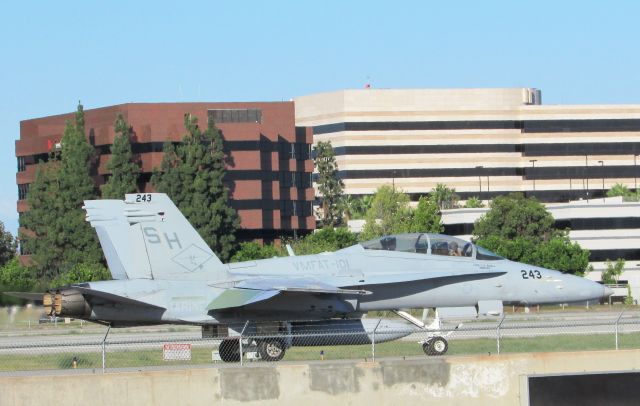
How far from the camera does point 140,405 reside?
25906 millimetres

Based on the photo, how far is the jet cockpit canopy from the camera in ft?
112

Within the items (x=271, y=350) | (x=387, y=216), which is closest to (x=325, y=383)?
(x=271, y=350)

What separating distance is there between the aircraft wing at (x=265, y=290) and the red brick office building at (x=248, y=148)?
75.3m

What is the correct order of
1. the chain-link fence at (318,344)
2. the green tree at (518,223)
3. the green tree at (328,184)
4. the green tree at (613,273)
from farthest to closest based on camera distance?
the green tree at (328,184) < the green tree at (518,223) < the green tree at (613,273) < the chain-link fence at (318,344)

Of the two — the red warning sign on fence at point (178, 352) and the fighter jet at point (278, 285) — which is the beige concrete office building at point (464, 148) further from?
the red warning sign on fence at point (178, 352)

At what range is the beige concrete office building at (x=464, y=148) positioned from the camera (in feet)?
499

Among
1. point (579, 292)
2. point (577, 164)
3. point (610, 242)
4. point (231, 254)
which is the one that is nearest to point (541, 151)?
point (577, 164)

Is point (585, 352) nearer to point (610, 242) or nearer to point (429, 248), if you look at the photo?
point (429, 248)

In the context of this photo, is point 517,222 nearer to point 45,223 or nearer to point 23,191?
point 45,223

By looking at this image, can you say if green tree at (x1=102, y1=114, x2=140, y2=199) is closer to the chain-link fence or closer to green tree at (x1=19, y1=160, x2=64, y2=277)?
green tree at (x1=19, y1=160, x2=64, y2=277)

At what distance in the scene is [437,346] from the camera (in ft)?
105

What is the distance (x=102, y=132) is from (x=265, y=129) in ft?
47.5

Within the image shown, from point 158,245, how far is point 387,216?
85.8 metres

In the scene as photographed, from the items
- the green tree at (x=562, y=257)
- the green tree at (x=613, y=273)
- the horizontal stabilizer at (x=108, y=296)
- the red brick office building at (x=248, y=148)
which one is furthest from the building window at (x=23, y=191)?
the horizontal stabilizer at (x=108, y=296)
